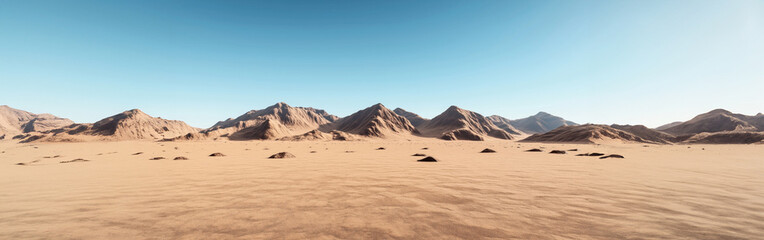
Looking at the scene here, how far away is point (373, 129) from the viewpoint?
107562 millimetres

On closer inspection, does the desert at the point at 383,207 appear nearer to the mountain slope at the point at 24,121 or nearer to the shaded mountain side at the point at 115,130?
the shaded mountain side at the point at 115,130

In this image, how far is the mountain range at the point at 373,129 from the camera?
6241cm

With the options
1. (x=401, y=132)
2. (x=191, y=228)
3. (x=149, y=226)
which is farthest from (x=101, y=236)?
(x=401, y=132)

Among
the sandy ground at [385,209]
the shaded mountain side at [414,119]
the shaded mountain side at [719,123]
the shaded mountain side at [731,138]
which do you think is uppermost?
the shaded mountain side at [414,119]

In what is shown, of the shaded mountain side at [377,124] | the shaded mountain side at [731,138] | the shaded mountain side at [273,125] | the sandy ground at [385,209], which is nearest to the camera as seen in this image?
the sandy ground at [385,209]

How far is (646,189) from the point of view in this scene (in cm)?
586

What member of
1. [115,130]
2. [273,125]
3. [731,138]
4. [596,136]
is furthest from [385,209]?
[115,130]

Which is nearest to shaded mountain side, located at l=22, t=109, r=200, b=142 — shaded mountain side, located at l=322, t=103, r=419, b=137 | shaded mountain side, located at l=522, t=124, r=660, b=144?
shaded mountain side, located at l=322, t=103, r=419, b=137

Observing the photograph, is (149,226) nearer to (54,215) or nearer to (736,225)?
(54,215)

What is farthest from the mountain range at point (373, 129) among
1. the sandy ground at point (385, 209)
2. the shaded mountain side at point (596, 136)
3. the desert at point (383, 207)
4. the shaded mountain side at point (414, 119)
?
the sandy ground at point (385, 209)

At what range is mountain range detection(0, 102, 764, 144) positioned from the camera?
205 ft

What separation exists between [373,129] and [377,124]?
5.85 meters

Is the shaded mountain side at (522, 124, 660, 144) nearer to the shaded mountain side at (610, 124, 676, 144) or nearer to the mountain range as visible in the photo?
the mountain range

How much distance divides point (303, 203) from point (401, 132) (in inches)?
4500
